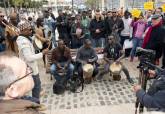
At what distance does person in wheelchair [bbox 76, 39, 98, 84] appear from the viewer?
796cm

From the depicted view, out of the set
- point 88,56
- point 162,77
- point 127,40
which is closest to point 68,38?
point 127,40

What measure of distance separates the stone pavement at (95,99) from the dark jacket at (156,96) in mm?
2437

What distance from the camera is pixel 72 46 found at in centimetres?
1114

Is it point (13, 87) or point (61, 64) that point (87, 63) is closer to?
point (61, 64)

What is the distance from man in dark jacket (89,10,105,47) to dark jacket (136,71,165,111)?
7151mm

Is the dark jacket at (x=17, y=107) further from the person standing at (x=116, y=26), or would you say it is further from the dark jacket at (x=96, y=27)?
the person standing at (x=116, y=26)

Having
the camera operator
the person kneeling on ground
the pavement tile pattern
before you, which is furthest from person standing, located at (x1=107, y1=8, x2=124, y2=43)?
the person kneeling on ground

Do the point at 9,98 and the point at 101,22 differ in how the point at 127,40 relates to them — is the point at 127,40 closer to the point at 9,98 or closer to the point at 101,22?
the point at 101,22

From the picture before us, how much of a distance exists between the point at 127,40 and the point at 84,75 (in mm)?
3670

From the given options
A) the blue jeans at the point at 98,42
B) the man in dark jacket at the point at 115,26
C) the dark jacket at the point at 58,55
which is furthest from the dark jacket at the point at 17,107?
the man in dark jacket at the point at 115,26

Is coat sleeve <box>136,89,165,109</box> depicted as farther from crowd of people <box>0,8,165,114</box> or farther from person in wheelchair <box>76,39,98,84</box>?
person in wheelchair <box>76,39,98,84</box>

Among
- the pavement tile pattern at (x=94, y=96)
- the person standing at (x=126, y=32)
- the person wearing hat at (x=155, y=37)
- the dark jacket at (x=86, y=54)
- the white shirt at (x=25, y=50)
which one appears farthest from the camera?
the person standing at (x=126, y=32)

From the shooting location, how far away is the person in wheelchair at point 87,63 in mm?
7963

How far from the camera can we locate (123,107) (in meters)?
6.30
